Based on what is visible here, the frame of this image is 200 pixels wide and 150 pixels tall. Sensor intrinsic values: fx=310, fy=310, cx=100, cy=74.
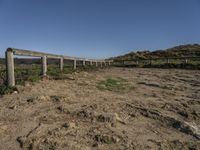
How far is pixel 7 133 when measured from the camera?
13.9ft

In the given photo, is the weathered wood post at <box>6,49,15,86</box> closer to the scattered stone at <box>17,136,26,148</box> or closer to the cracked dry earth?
the cracked dry earth

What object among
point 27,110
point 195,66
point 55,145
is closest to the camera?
point 55,145

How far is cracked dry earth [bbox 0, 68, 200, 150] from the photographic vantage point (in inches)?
157

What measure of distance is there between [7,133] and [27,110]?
1159 mm

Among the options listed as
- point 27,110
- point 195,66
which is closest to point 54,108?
point 27,110

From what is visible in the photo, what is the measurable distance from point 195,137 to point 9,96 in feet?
12.5

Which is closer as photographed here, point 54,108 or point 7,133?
point 7,133

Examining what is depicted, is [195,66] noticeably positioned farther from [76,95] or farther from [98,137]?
[98,137]

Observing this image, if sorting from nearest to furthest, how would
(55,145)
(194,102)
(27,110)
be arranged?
(55,145) → (27,110) → (194,102)

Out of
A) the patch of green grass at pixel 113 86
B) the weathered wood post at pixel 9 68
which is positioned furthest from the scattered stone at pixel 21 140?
the patch of green grass at pixel 113 86

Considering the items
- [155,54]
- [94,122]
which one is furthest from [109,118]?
[155,54]

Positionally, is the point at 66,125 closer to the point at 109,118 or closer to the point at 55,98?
the point at 109,118

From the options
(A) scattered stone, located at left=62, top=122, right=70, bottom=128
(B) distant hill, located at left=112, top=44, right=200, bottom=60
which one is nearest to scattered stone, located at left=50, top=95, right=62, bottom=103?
(A) scattered stone, located at left=62, top=122, right=70, bottom=128

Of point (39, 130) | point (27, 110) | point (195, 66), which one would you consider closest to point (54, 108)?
point (27, 110)
